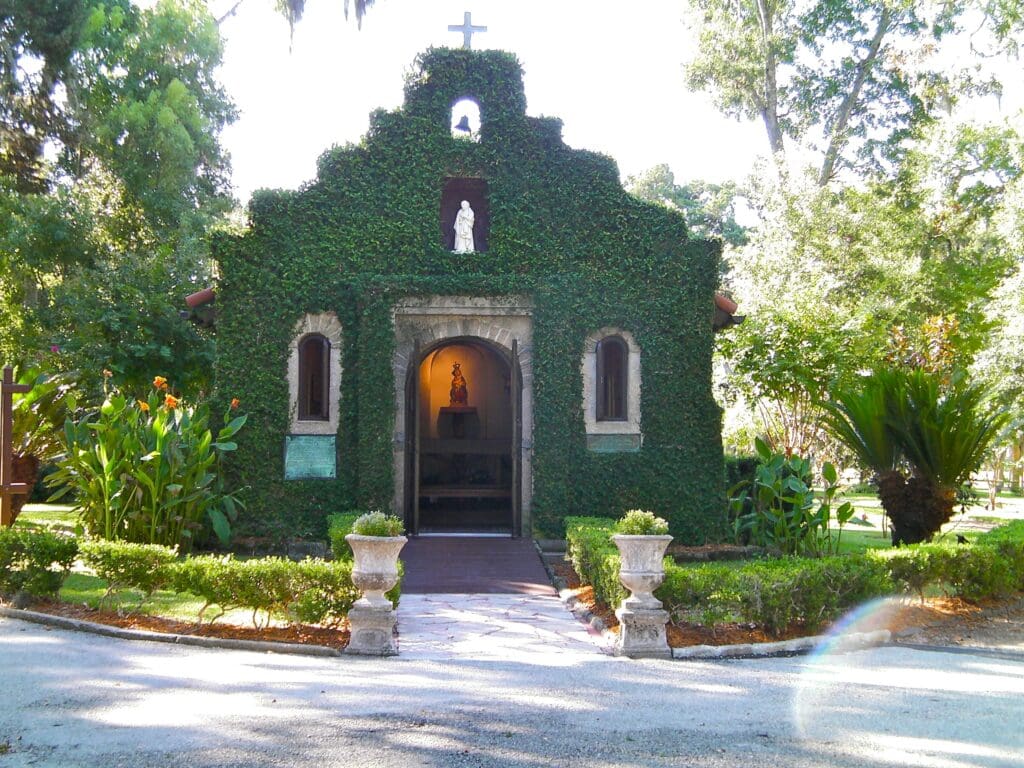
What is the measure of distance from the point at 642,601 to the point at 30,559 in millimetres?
5945

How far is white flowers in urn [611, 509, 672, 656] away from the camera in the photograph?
823cm

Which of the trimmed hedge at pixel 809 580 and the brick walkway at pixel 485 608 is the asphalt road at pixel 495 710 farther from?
the trimmed hedge at pixel 809 580

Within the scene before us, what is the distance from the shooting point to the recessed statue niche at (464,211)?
582 inches

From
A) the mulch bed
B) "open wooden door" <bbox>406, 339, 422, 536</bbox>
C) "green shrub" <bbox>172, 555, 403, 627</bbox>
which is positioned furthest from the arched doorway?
"green shrub" <bbox>172, 555, 403, 627</bbox>

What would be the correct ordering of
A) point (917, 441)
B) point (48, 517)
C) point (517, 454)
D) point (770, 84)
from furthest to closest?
1. point (770, 84)
2. point (48, 517)
3. point (517, 454)
4. point (917, 441)

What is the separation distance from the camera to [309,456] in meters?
14.1

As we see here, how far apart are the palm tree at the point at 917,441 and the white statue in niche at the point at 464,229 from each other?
585 centimetres

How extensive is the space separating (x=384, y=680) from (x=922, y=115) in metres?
28.4

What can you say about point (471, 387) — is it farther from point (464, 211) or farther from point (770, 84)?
point (770, 84)

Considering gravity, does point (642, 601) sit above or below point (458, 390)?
below

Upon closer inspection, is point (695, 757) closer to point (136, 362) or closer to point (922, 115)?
point (136, 362)

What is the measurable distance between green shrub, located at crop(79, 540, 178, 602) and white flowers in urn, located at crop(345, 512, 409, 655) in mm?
2033

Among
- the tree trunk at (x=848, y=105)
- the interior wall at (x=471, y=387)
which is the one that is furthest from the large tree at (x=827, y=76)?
the interior wall at (x=471, y=387)

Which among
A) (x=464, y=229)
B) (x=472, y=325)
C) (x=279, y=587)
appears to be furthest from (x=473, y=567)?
(x=464, y=229)
